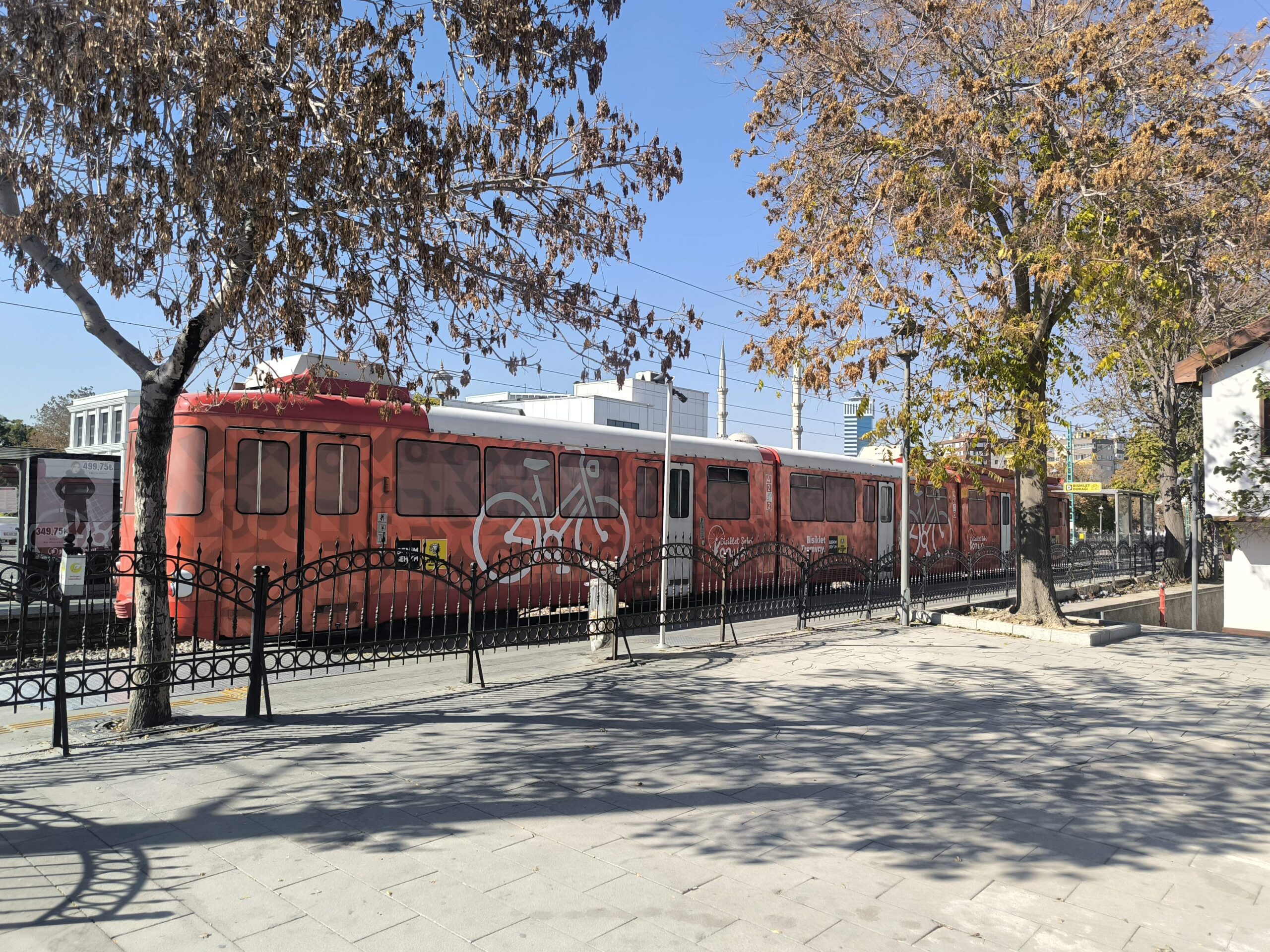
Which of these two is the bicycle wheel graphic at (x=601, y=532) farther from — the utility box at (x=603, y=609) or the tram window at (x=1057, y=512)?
the tram window at (x=1057, y=512)

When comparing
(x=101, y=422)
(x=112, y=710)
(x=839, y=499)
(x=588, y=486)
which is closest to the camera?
(x=112, y=710)

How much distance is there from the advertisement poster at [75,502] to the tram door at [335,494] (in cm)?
987

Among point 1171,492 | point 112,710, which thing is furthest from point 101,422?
point 1171,492

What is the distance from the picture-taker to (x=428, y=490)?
12.7 meters

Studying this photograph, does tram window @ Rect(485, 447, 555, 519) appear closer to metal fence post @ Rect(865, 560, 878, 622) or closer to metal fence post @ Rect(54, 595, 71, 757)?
metal fence post @ Rect(865, 560, 878, 622)

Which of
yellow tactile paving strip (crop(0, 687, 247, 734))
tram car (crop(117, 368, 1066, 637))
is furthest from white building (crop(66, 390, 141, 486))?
yellow tactile paving strip (crop(0, 687, 247, 734))

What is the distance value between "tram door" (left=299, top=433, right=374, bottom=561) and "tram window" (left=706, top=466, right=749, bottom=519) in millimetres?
7315

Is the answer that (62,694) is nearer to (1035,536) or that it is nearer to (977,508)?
(1035,536)

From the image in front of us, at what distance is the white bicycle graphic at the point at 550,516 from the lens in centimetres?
1343

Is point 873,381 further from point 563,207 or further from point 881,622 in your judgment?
point 563,207

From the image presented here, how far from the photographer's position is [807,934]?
392 cm

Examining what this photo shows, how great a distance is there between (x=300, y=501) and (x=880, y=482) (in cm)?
1546

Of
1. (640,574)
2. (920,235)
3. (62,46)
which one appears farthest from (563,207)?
(640,574)

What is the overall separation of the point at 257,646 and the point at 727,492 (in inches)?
453
